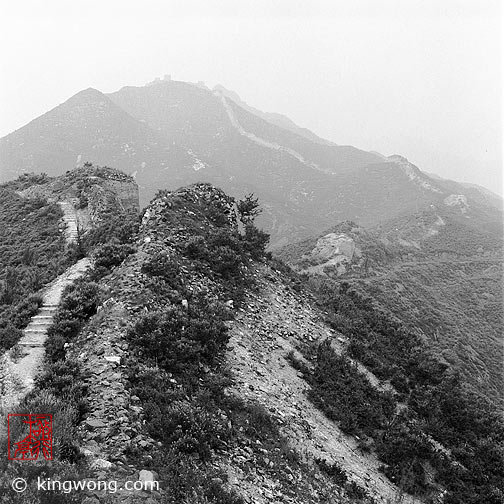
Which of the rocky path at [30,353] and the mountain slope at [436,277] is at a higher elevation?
the rocky path at [30,353]

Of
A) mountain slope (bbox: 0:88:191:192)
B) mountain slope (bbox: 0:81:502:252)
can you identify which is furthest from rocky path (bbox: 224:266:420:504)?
mountain slope (bbox: 0:88:191:192)

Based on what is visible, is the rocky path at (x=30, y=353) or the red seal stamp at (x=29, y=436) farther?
the rocky path at (x=30, y=353)

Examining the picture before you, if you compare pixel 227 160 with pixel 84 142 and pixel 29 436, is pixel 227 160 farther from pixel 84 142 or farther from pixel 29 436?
pixel 29 436

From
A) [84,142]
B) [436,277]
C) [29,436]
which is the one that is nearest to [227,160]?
[84,142]

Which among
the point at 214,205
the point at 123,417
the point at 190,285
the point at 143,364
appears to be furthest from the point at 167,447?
the point at 214,205

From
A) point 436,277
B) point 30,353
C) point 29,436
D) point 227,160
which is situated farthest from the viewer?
point 227,160

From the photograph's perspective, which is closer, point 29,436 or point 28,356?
point 29,436

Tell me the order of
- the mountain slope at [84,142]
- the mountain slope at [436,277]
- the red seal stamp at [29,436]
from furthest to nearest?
the mountain slope at [84,142], the mountain slope at [436,277], the red seal stamp at [29,436]

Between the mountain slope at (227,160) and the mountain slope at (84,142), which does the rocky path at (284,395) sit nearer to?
the mountain slope at (227,160)

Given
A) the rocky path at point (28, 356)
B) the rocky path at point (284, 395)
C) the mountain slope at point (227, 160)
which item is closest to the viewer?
the rocky path at point (28, 356)

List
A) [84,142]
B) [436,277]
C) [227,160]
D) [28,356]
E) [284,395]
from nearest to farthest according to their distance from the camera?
[28,356], [284,395], [436,277], [84,142], [227,160]

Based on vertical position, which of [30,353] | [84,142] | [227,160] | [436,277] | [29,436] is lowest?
→ [436,277]

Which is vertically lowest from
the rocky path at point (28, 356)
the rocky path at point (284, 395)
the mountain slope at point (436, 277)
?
the mountain slope at point (436, 277)

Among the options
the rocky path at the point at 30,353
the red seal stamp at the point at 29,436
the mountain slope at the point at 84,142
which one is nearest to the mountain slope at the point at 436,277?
the rocky path at the point at 30,353
